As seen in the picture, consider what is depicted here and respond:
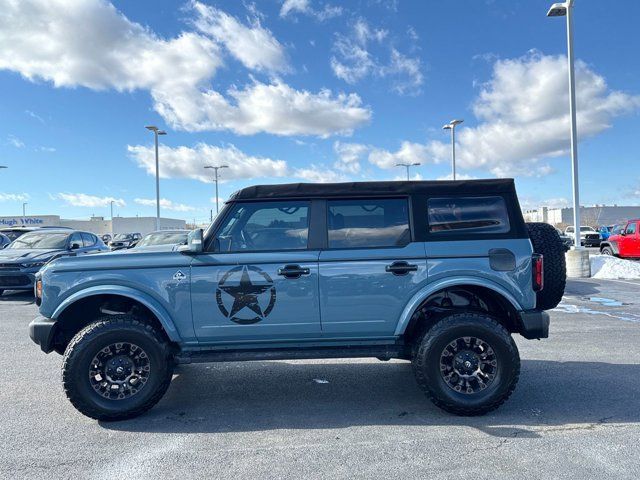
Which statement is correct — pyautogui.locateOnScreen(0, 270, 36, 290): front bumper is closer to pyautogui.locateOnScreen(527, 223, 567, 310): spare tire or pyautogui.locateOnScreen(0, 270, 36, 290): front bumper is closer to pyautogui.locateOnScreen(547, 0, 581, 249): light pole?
pyautogui.locateOnScreen(527, 223, 567, 310): spare tire

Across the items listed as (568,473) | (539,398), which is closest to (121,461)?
(568,473)

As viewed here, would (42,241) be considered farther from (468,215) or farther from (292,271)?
(468,215)

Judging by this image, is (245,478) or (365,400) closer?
(245,478)

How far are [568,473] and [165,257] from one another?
3.54 m

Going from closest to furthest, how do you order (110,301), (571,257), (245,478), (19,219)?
(245,478), (110,301), (571,257), (19,219)

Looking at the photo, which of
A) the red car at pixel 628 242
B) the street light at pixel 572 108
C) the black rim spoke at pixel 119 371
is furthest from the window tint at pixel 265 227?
the red car at pixel 628 242

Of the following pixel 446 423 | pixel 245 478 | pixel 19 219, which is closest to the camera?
pixel 245 478

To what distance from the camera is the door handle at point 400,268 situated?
409 cm

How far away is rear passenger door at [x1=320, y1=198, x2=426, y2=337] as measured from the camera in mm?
4082

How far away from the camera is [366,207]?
432 centimetres

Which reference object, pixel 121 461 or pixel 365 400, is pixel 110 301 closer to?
pixel 121 461

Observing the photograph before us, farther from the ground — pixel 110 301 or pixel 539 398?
pixel 110 301

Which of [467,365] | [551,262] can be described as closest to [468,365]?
[467,365]

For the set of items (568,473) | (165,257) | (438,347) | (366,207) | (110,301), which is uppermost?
(366,207)
